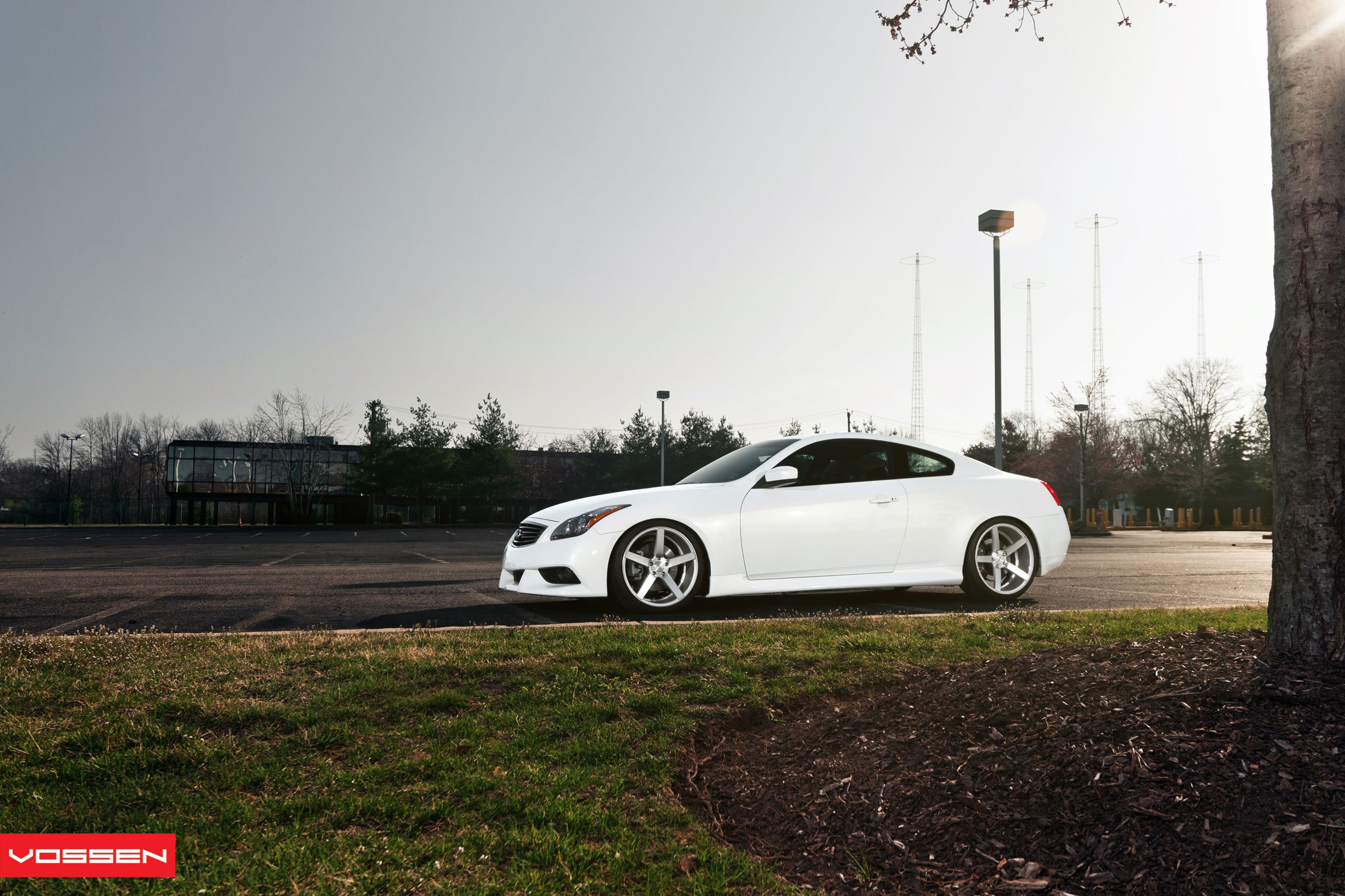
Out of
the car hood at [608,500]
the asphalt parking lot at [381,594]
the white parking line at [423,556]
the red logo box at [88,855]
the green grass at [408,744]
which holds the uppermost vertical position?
the car hood at [608,500]

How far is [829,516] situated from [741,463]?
1.03 metres

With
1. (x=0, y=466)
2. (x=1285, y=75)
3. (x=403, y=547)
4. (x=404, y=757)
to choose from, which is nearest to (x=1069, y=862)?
(x=404, y=757)

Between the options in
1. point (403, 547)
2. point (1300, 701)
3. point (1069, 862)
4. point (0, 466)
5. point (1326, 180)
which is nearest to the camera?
point (1069, 862)

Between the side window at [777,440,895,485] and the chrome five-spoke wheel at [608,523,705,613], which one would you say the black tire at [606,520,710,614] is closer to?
the chrome five-spoke wheel at [608,523,705,613]

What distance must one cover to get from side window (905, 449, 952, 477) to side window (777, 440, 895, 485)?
0.19 metres

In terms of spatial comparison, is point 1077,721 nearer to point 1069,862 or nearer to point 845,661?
point 1069,862

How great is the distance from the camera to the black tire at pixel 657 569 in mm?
7449

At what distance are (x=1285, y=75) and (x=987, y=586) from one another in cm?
537

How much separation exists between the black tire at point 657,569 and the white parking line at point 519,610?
667 mm

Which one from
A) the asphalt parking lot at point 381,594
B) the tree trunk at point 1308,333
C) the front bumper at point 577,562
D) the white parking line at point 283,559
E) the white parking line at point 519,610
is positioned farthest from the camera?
the white parking line at point 283,559

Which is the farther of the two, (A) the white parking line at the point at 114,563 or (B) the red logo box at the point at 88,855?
(A) the white parking line at the point at 114,563

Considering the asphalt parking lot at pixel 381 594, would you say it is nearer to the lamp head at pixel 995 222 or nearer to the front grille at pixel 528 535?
the front grille at pixel 528 535

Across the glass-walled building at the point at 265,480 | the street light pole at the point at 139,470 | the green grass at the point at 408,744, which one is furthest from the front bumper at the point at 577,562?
the street light pole at the point at 139,470

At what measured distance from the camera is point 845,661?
4859mm
